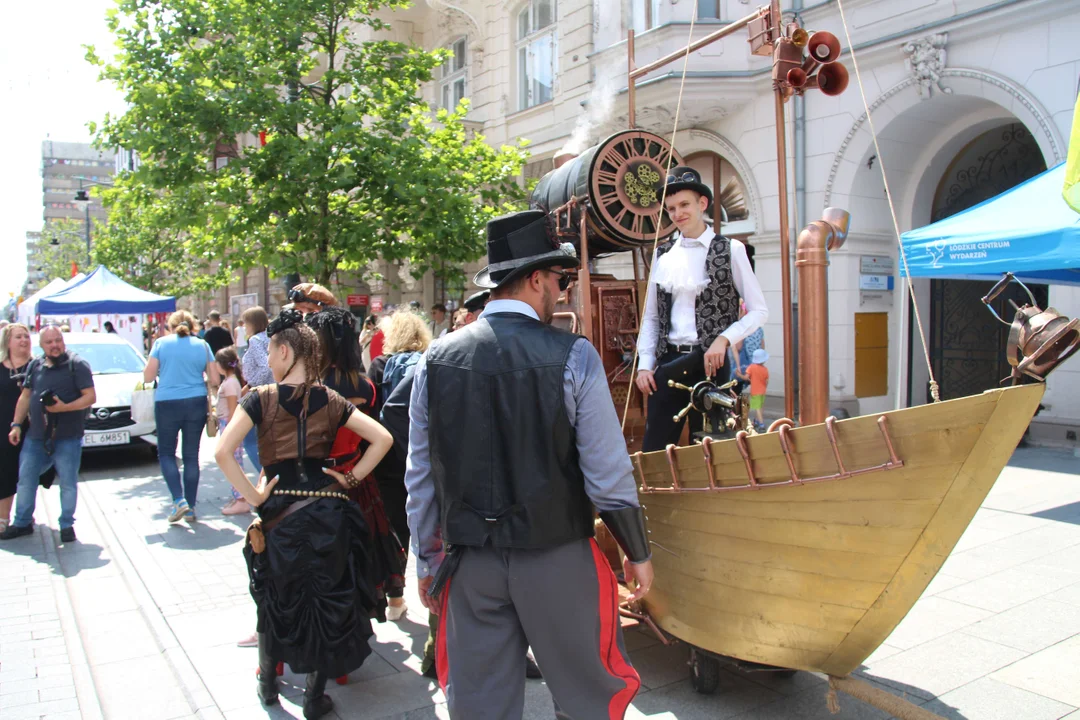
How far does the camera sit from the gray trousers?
2.33 m

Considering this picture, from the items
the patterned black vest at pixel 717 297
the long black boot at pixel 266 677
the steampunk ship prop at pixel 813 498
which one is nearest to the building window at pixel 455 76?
the patterned black vest at pixel 717 297

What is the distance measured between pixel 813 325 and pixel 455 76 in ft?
55.4

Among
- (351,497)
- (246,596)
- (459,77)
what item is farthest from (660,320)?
(459,77)

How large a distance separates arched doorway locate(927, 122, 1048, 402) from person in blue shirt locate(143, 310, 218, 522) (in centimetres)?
928

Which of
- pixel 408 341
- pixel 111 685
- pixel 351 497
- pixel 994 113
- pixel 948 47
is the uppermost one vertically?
pixel 948 47

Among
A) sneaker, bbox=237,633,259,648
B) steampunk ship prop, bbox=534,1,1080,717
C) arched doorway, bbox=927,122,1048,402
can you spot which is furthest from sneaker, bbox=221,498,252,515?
arched doorway, bbox=927,122,1048,402

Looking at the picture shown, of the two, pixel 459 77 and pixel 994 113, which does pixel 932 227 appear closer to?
pixel 994 113

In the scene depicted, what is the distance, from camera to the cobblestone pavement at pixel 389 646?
339 cm

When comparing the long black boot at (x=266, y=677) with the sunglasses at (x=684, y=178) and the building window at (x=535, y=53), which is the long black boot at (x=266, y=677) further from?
the building window at (x=535, y=53)

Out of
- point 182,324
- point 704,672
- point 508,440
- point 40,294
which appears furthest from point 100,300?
point 508,440

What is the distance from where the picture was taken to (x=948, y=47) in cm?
923

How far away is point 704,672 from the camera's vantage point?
11.0 feet

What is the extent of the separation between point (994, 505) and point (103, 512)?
25.4 feet

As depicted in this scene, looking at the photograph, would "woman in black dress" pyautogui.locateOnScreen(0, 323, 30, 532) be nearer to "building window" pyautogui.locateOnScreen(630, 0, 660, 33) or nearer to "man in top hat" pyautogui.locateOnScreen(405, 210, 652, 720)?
"man in top hat" pyautogui.locateOnScreen(405, 210, 652, 720)
